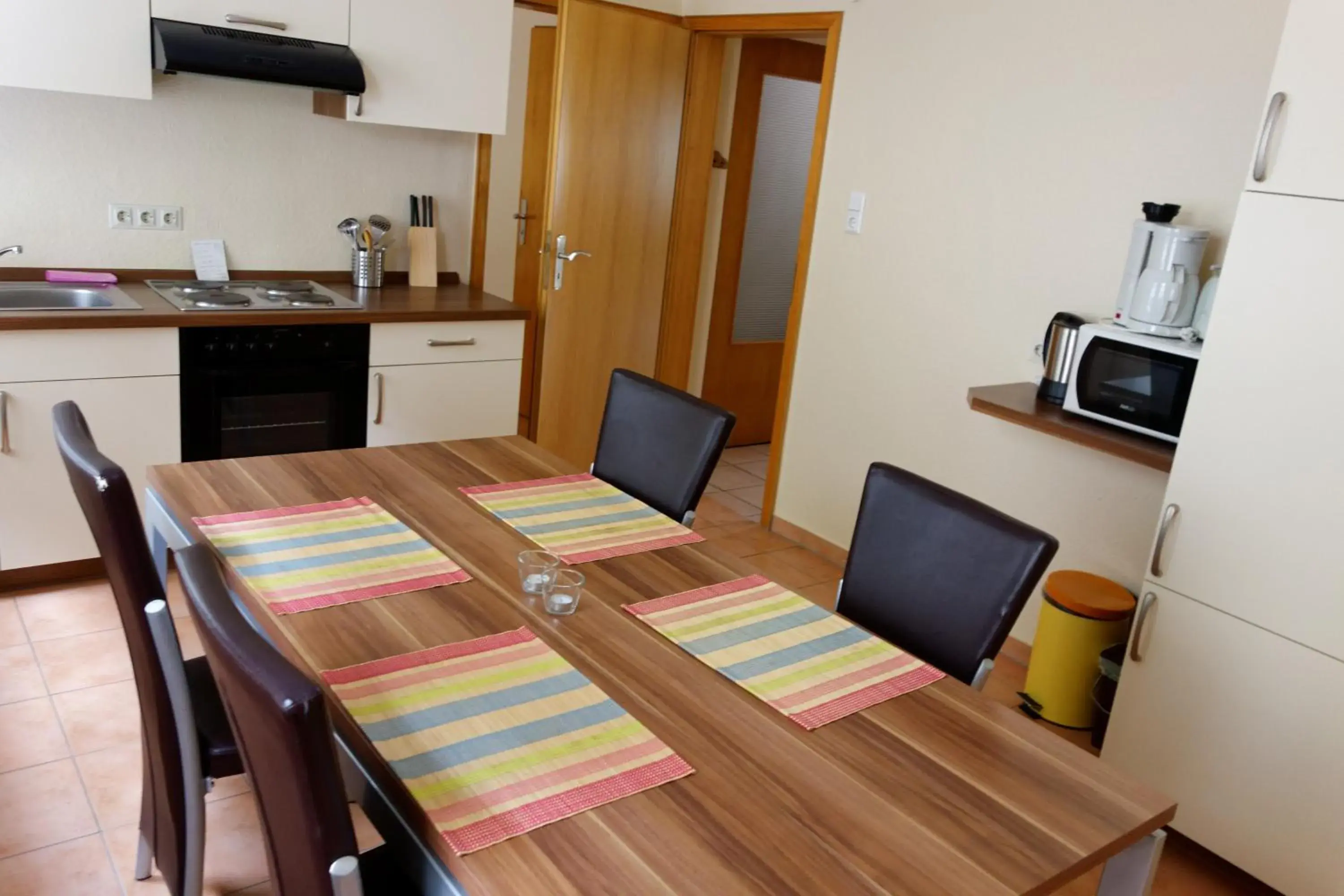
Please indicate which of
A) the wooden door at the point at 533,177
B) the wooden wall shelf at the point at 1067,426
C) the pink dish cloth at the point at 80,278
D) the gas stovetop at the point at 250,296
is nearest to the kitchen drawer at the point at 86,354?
the gas stovetop at the point at 250,296

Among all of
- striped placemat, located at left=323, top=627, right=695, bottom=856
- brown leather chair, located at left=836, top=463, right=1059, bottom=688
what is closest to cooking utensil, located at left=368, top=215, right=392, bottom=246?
brown leather chair, located at left=836, top=463, right=1059, bottom=688

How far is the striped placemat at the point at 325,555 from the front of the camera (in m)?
1.70

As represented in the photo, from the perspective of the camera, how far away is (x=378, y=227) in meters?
4.00

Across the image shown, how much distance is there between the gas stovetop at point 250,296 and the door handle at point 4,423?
534mm

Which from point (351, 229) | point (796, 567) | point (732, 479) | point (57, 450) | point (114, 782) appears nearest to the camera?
point (114, 782)

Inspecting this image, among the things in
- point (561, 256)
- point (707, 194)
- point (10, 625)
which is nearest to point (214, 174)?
point (561, 256)

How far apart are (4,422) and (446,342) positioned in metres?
1.36

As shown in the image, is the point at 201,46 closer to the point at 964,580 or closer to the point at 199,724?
the point at 199,724

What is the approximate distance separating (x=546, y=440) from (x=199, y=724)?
→ 268cm

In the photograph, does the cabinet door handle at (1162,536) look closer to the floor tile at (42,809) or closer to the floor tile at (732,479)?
the floor tile at (42,809)

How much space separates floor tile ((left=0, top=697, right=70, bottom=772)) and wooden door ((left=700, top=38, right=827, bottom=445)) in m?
3.33

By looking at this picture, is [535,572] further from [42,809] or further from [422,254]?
[422,254]

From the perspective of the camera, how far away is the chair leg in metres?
1.38

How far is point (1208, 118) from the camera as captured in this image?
292 cm
